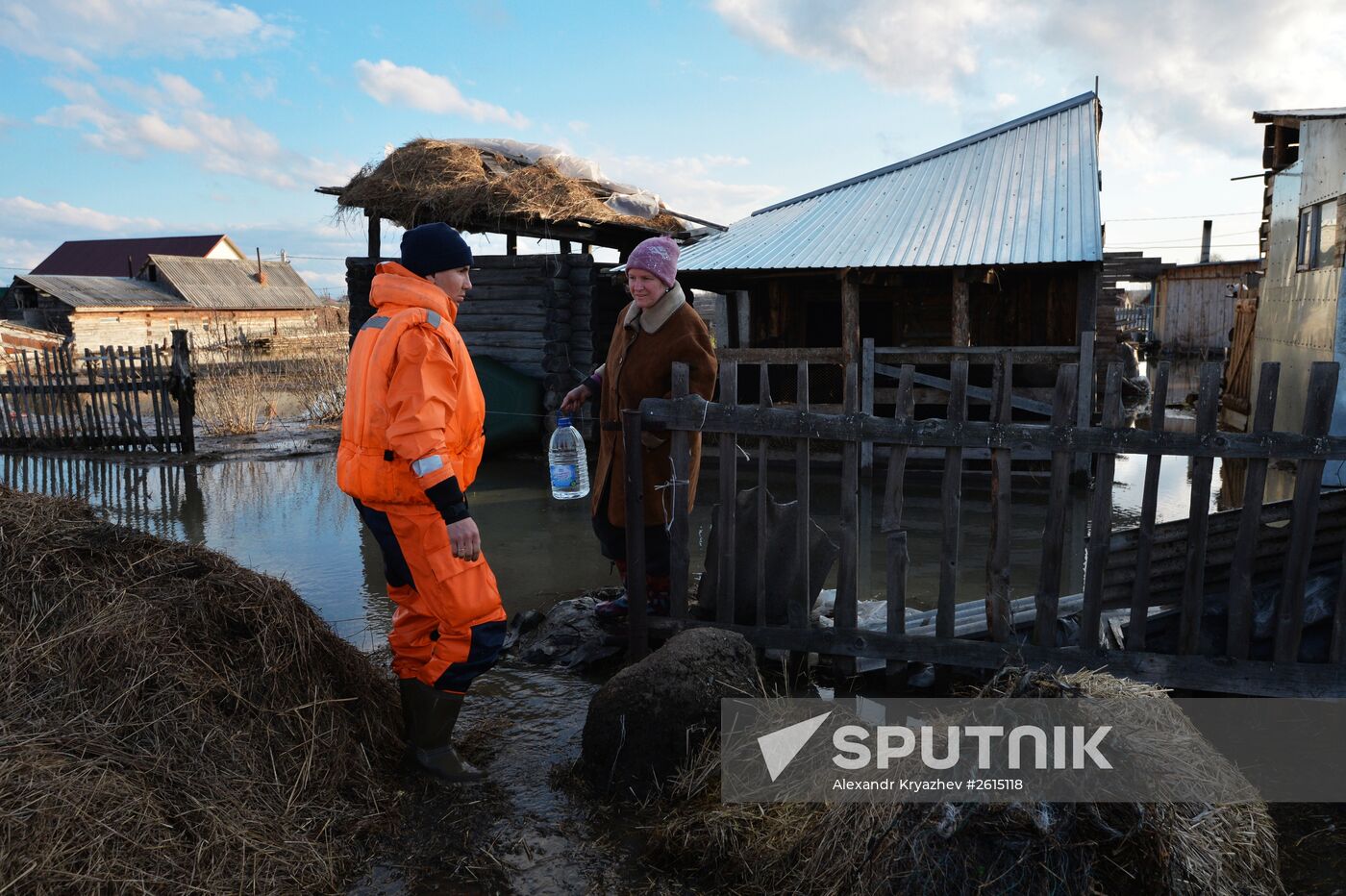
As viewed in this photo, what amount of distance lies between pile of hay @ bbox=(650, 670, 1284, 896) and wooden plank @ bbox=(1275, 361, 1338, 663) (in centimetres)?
100

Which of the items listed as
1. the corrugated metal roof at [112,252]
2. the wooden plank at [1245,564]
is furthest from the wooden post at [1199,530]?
the corrugated metal roof at [112,252]

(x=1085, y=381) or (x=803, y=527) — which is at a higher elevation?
(x=1085, y=381)

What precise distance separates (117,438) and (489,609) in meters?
11.1

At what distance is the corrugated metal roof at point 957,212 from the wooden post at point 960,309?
372mm

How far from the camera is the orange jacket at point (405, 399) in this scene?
2936 mm

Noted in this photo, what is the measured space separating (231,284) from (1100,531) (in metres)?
45.2

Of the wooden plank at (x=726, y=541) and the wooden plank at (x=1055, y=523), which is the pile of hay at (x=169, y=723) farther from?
the wooden plank at (x=1055, y=523)

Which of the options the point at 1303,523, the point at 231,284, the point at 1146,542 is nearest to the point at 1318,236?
the point at 1303,523

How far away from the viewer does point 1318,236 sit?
10609 millimetres

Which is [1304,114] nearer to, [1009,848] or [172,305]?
[1009,848]

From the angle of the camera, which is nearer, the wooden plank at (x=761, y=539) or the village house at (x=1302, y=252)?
the wooden plank at (x=761, y=539)

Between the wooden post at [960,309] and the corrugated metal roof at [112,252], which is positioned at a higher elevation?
the corrugated metal roof at [112,252]

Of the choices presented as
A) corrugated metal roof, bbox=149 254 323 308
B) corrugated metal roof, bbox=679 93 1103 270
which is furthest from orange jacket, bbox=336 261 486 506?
corrugated metal roof, bbox=149 254 323 308

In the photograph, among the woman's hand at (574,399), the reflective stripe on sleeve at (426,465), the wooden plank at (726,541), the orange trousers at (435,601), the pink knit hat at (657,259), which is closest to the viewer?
the reflective stripe on sleeve at (426,465)
